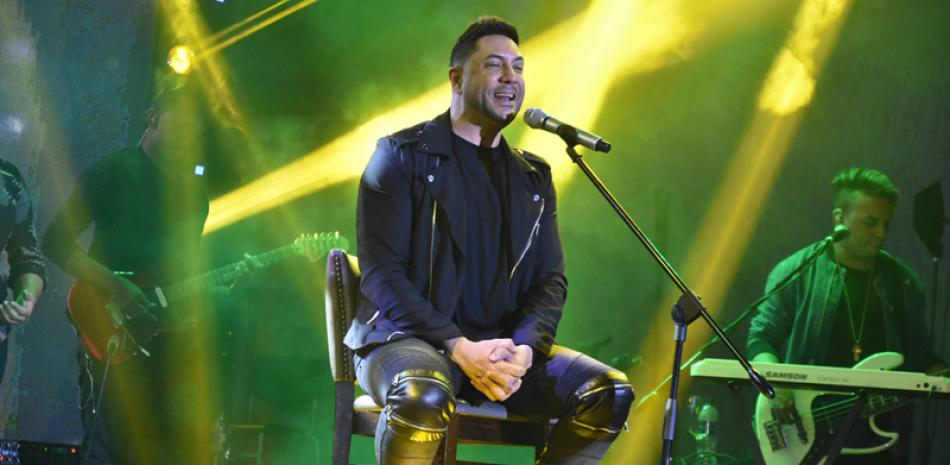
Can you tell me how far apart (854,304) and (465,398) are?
3344mm

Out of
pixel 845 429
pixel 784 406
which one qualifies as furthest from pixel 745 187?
pixel 845 429

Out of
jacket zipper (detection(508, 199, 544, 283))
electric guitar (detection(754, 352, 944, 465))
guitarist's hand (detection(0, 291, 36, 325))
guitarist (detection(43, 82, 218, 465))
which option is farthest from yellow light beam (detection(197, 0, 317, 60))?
electric guitar (detection(754, 352, 944, 465))

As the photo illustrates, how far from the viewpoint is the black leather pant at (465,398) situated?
249cm

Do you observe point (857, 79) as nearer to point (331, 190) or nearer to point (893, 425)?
point (893, 425)

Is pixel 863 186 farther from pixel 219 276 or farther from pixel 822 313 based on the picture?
pixel 219 276

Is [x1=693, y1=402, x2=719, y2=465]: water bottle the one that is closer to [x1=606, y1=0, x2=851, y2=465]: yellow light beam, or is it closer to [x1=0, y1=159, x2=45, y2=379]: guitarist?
[x1=606, y1=0, x2=851, y2=465]: yellow light beam

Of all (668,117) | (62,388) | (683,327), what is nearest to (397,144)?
(683,327)

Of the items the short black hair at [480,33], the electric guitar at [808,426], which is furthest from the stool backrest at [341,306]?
the electric guitar at [808,426]

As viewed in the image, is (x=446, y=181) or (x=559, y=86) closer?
(x=446, y=181)

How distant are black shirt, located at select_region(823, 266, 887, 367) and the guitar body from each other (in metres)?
3.85

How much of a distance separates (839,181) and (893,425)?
1416mm

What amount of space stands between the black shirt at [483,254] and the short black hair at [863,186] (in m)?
3.03

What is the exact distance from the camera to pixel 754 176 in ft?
20.1

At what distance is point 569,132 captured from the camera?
107 inches
